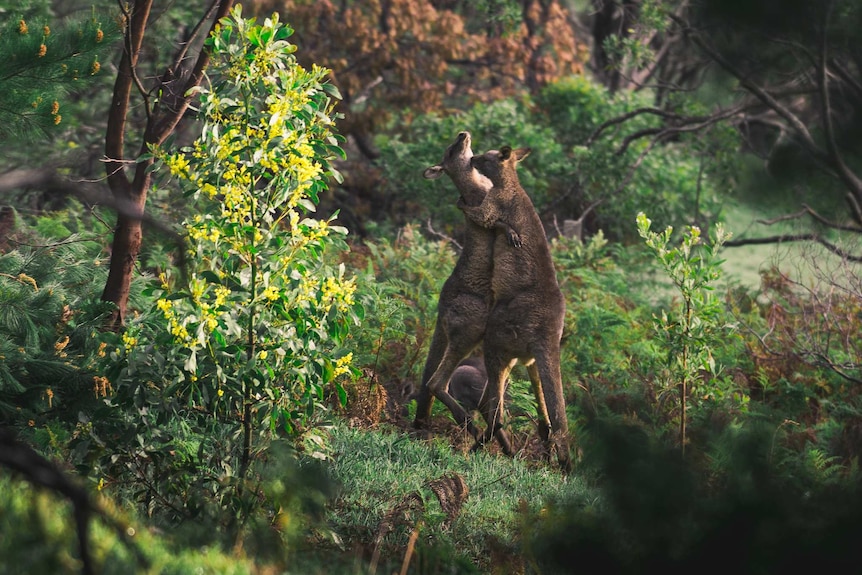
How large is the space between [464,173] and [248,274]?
2.34 metres

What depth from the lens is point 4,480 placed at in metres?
4.55

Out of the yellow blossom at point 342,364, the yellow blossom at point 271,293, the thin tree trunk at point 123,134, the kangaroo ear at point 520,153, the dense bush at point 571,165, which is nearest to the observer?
the yellow blossom at point 271,293

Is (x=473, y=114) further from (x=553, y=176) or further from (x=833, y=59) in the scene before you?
(x=833, y=59)

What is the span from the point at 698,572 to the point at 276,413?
3.35m

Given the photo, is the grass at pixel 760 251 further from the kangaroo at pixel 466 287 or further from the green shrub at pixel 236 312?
the green shrub at pixel 236 312

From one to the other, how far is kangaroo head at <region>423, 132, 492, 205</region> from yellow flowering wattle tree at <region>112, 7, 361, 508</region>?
1823mm

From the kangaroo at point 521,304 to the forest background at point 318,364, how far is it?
0.44 metres

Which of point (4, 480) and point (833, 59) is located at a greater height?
point (833, 59)

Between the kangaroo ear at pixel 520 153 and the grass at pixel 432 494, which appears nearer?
the grass at pixel 432 494

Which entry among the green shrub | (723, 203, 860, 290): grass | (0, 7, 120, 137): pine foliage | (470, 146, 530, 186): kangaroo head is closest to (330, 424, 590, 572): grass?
the green shrub

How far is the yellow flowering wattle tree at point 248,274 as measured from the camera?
5.64 metres

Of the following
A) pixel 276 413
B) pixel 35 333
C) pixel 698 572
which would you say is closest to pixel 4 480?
pixel 276 413

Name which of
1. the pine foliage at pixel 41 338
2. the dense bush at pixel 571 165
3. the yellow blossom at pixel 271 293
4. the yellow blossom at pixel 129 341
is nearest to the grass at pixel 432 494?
the yellow blossom at pixel 271 293

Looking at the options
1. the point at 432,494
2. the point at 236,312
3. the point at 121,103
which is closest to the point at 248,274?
the point at 236,312
